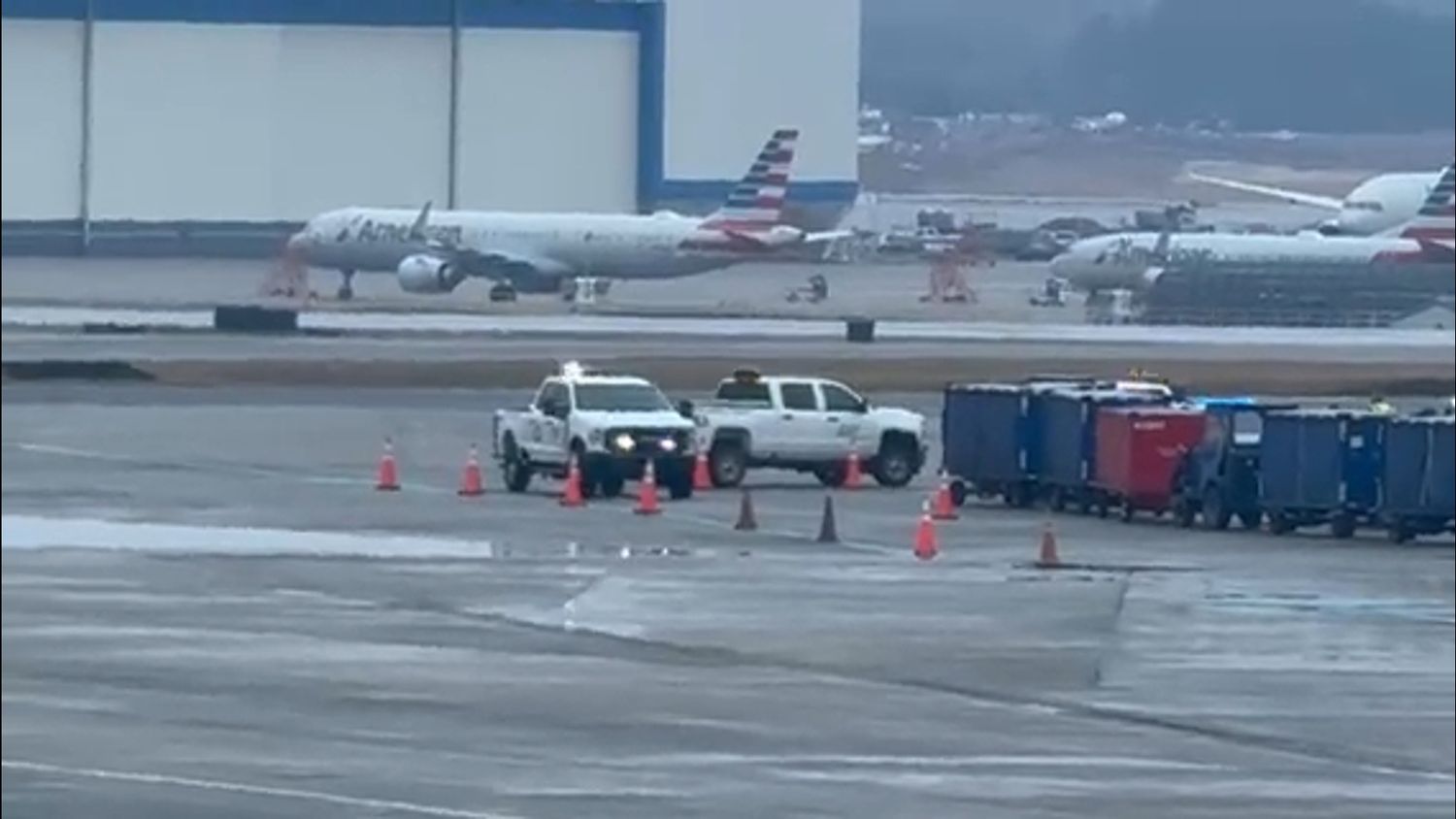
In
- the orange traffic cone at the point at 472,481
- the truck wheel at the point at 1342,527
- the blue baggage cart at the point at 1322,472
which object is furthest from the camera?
the orange traffic cone at the point at 472,481

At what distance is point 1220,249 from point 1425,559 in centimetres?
2105

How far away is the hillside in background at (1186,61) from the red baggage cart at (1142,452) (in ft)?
39.2

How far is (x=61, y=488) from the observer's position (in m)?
8.17

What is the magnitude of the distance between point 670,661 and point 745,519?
10304 mm

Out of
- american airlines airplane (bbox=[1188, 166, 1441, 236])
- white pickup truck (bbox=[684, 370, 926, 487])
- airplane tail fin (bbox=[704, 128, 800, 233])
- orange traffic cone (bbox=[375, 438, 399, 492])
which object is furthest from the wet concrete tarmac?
american airlines airplane (bbox=[1188, 166, 1441, 236])

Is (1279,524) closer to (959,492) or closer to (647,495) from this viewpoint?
(647,495)

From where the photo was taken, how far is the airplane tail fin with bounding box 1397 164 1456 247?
859 cm

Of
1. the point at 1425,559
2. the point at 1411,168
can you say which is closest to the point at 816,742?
the point at 1411,168

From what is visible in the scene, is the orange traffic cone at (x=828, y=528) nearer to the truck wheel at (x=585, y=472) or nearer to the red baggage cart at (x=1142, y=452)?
the truck wheel at (x=585, y=472)

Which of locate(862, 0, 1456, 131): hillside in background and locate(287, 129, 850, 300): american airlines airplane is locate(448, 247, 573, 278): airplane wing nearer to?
locate(287, 129, 850, 300): american airlines airplane

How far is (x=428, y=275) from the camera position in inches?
433

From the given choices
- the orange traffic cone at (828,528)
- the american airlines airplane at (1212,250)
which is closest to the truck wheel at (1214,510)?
the orange traffic cone at (828,528)

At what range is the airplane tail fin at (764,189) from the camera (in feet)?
19.6

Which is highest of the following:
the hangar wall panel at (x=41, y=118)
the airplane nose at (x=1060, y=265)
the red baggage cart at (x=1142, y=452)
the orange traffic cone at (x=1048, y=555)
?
the hangar wall panel at (x=41, y=118)
